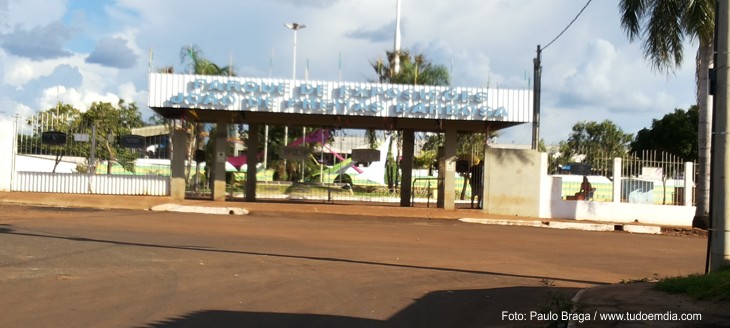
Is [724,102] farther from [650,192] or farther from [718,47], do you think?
[650,192]

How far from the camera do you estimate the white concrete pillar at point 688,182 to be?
1054 inches

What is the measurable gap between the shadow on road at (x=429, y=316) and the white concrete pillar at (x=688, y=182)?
18.4 metres

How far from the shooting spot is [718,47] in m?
10.8

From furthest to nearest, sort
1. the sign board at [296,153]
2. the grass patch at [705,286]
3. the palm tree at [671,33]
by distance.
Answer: the sign board at [296,153] → the palm tree at [671,33] → the grass patch at [705,286]

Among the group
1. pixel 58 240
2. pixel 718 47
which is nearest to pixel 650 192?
pixel 718 47

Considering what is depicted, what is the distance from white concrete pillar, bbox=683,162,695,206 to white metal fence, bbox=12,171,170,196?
61.7 feet

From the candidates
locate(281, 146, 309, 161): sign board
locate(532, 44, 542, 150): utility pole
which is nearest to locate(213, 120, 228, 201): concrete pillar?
locate(281, 146, 309, 161): sign board

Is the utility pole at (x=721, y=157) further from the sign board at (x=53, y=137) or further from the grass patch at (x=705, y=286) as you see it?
the sign board at (x=53, y=137)

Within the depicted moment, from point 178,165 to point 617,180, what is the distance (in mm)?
15591

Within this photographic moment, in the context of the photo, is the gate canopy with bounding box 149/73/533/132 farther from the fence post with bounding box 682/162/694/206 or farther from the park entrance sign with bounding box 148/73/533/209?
the fence post with bounding box 682/162/694/206

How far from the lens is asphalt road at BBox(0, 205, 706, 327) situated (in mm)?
8750

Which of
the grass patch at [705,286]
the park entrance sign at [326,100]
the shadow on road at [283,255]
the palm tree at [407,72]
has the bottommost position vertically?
the shadow on road at [283,255]

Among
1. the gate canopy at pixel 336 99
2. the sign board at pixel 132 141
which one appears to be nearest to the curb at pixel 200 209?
the sign board at pixel 132 141

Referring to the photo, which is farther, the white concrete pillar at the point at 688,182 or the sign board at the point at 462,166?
the sign board at the point at 462,166
